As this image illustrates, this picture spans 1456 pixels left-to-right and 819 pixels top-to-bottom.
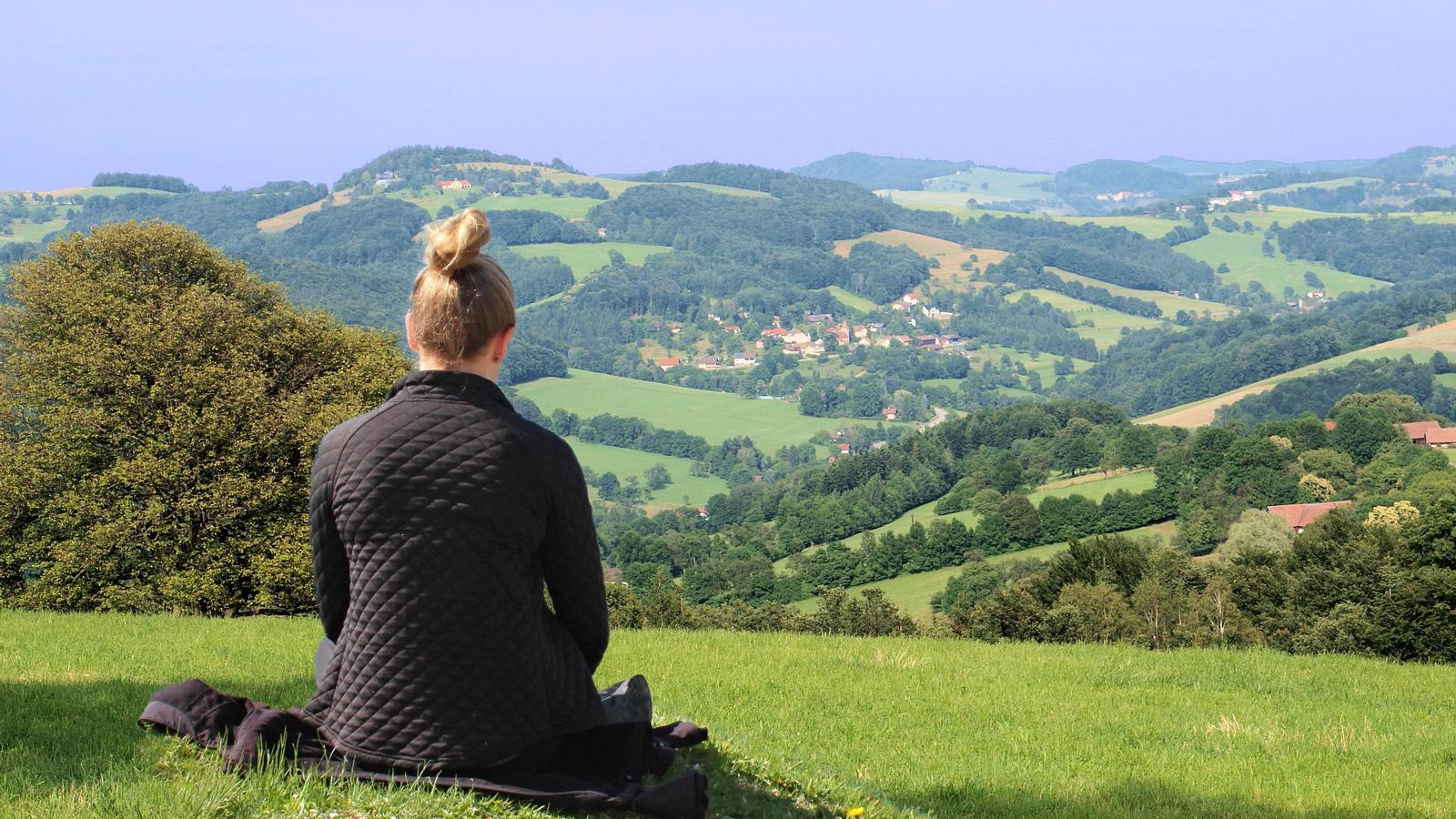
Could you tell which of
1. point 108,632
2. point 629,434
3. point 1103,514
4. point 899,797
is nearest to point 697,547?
point 1103,514

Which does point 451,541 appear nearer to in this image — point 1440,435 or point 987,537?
point 987,537

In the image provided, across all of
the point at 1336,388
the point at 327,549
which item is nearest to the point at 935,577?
the point at 1336,388

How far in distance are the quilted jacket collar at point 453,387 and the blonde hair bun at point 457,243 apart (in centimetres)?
42

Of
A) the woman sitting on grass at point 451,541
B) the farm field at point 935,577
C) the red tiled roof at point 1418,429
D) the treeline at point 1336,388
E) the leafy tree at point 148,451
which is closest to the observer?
the woman sitting on grass at point 451,541

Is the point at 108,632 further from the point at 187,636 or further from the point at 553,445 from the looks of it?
the point at 553,445

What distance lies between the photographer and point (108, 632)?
14.2m

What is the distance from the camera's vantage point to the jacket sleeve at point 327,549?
4.64 metres

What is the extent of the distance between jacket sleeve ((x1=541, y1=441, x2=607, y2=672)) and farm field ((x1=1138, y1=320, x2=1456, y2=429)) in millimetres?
158631

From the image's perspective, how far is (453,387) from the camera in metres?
4.60

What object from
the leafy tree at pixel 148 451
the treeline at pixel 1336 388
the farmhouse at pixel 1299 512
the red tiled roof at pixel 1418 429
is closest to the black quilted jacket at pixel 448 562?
the leafy tree at pixel 148 451

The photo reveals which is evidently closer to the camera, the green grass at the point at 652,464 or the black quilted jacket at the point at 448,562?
the black quilted jacket at the point at 448,562

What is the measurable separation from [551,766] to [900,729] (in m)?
4.84

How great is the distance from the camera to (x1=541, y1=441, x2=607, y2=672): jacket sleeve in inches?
181

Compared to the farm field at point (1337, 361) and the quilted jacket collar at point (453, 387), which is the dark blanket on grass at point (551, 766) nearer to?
the quilted jacket collar at point (453, 387)
